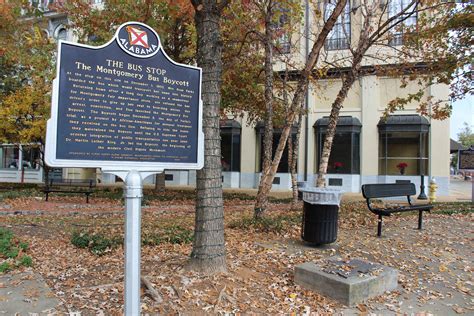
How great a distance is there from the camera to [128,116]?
11.2ft

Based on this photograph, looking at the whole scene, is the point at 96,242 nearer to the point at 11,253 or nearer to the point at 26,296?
the point at 11,253

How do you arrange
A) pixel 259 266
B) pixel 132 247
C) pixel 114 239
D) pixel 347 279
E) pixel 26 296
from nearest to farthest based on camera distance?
pixel 132 247
pixel 26 296
pixel 347 279
pixel 259 266
pixel 114 239

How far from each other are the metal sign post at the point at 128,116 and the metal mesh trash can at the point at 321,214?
308 centimetres

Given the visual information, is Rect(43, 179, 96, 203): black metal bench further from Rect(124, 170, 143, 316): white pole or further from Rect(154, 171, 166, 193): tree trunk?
Rect(124, 170, 143, 316): white pole

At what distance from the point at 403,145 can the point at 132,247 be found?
824 inches

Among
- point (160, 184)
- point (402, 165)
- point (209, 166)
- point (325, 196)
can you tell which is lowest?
point (160, 184)

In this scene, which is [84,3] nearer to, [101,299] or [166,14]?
[166,14]

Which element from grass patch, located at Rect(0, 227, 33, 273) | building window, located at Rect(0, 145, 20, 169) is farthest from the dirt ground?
building window, located at Rect(0, 145, 20, 169)

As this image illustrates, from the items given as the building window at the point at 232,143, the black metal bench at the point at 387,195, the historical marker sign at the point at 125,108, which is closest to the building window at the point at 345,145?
the building window at the point at 232,143

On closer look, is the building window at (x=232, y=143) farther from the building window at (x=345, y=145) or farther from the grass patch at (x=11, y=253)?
the grass patch at (x=11, y=253)

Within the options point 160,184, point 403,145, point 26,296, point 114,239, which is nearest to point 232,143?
point 160,184

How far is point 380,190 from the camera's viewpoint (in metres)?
8.86

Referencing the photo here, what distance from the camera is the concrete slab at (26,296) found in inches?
149

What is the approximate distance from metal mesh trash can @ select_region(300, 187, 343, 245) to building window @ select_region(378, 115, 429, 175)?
1575 cm
